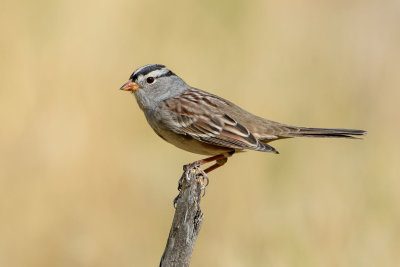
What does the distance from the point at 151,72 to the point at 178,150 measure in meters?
1.94

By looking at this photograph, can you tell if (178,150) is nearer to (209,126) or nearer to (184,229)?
(209,126)

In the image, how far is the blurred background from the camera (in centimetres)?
774

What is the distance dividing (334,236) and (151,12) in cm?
380

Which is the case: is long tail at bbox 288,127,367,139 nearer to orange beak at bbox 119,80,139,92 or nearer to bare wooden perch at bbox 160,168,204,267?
orange beak at bbox 119,80,139,92

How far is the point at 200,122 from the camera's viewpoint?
6906 millimetres

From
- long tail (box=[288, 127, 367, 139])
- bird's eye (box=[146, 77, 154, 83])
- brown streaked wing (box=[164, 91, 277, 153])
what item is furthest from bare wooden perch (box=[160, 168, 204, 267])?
bird's eye (box=[146, 77, 154, 83])

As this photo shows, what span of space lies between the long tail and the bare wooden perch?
2.02 m

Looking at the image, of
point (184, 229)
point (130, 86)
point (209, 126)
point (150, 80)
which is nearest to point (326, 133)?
point (209, 126)

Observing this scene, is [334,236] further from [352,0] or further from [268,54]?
[352,0]

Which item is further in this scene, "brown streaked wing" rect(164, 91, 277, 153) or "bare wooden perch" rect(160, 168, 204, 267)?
"brown streaked wing" rect(164, 91, 277, 153)

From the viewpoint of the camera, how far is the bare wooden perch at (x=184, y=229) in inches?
197

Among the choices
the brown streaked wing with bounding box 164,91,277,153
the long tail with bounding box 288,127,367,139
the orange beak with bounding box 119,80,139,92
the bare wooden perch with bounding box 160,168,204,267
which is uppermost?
the orange beak with bounding box 119,80,139,92

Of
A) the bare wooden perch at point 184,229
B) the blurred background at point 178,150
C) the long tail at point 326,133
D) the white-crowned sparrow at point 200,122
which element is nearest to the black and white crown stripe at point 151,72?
the white-crowned sparrow at point 200,122

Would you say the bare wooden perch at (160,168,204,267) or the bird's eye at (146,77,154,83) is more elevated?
the bird's eye at (146,77,154,83)
